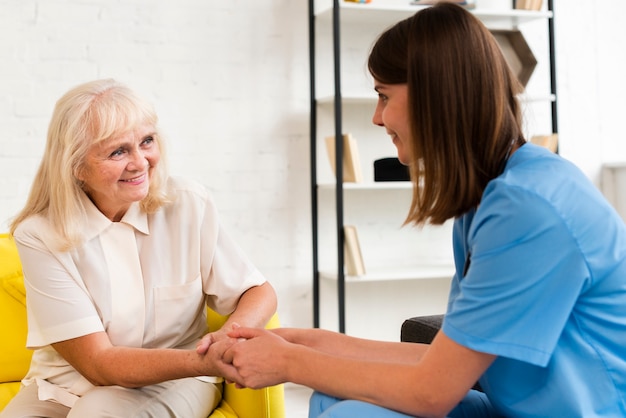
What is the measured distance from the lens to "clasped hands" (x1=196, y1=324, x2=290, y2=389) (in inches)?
58.8

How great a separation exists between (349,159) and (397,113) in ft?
6.48

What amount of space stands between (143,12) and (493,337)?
2.57 meters

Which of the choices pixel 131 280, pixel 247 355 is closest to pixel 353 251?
pixel 131 280

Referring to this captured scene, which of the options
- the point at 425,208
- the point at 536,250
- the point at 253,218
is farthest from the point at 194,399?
the point at 253,218

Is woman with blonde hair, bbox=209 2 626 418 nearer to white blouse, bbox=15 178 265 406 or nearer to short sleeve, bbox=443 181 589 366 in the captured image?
short sleeve, bbox=443 181 589 366

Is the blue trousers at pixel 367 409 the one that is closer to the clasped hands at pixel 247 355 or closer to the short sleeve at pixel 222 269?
the clasped hands at pixel 247 355

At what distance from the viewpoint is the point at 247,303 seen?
6.28ft

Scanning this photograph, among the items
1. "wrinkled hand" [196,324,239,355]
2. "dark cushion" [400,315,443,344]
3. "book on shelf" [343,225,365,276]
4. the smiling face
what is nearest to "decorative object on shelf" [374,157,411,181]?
"book on shelf" [343,225,365,276]

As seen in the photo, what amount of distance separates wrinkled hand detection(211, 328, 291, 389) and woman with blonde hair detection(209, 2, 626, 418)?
0.08 metres

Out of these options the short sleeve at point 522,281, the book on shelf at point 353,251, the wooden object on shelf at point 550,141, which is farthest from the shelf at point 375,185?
the short sleeve at point 522,281

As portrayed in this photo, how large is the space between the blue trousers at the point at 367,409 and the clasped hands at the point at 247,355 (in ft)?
0.28

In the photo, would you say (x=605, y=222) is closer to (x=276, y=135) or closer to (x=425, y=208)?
Result: (x=425, y=208)

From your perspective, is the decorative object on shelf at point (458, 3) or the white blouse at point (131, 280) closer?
the white blouse at point (131, 280)

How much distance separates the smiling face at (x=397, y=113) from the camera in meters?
1.36
